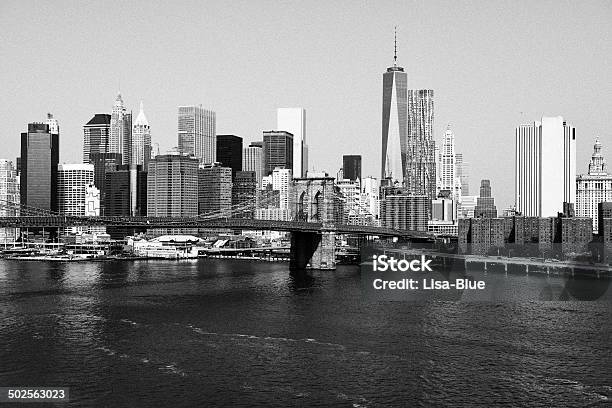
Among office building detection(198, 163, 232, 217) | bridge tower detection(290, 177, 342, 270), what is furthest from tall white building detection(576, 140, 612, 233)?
bridge tower detection(290, 177, 342, 270)

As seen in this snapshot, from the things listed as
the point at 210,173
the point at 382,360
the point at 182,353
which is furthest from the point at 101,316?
the point at 210,173

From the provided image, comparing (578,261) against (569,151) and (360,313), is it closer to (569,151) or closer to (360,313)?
(360,313)

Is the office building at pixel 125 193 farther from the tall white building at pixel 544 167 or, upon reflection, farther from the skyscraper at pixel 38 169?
the tall white building at pixel 544 167

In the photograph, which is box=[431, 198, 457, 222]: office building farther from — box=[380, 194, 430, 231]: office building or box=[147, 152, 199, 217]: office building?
box=[147, 152, 199, 217]: office building
